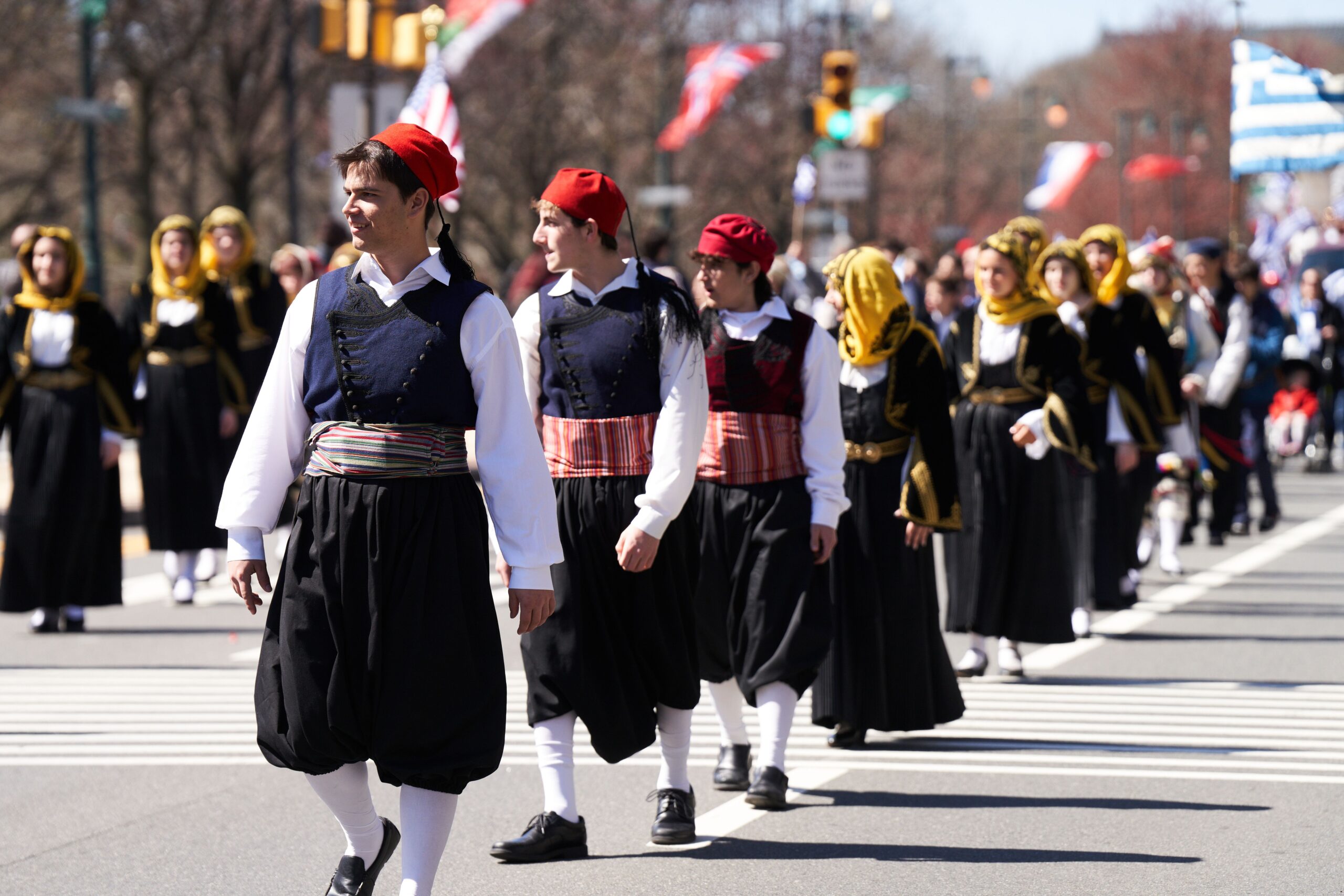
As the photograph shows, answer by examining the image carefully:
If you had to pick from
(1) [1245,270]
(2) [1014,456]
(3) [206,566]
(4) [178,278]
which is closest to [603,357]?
(2) [1014,456]

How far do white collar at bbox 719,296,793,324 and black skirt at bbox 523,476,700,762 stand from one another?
1.00 m

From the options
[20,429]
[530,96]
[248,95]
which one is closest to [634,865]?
[20,429]

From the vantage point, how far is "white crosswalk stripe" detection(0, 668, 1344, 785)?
7801 millimetres

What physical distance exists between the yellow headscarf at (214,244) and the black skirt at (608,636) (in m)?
7.21

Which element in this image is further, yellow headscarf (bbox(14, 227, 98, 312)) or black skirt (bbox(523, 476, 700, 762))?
yellow headscarf (bbox(14, 227, 98, 312))

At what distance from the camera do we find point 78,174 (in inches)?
1528

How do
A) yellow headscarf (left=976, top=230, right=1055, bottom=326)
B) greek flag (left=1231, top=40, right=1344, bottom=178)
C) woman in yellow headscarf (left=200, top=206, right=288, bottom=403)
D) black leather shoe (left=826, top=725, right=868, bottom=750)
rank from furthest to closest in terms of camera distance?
greek flag (left=1231, top=40, right=1344, bottom=178) → woman in yellow headscarf (left=200, top=206, right=288, bottom=403) → yellow headscarf (left=976, top=230, right=1055, bottom=326) → black leather shoe (left=826, top=725, right=868, bottom=750)

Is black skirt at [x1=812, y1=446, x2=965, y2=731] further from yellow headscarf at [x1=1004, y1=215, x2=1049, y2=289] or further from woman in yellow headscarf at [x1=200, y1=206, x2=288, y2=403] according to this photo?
woman in yellow headscarf at [x1=200, y1=206, x2=288, y2=403]

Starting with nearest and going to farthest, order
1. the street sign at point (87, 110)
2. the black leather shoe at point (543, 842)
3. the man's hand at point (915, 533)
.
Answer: the black leather shoe at point (543, 842)
the man's hand at point (915, 533)
the street sign at point (87, 110)

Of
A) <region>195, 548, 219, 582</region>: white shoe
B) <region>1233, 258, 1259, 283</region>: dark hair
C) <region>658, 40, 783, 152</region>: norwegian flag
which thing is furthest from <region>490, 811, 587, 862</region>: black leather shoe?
<region>658, 40, 783, 152</region>: norwegian flag

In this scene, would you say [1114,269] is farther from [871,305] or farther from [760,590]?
[760,590]

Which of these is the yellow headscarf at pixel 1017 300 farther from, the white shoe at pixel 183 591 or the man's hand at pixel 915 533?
the white shoe at pixel 183 591

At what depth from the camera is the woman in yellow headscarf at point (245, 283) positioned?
42.6 feet

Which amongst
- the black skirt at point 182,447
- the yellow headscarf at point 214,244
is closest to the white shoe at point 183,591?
the black skirt at point 182,447
